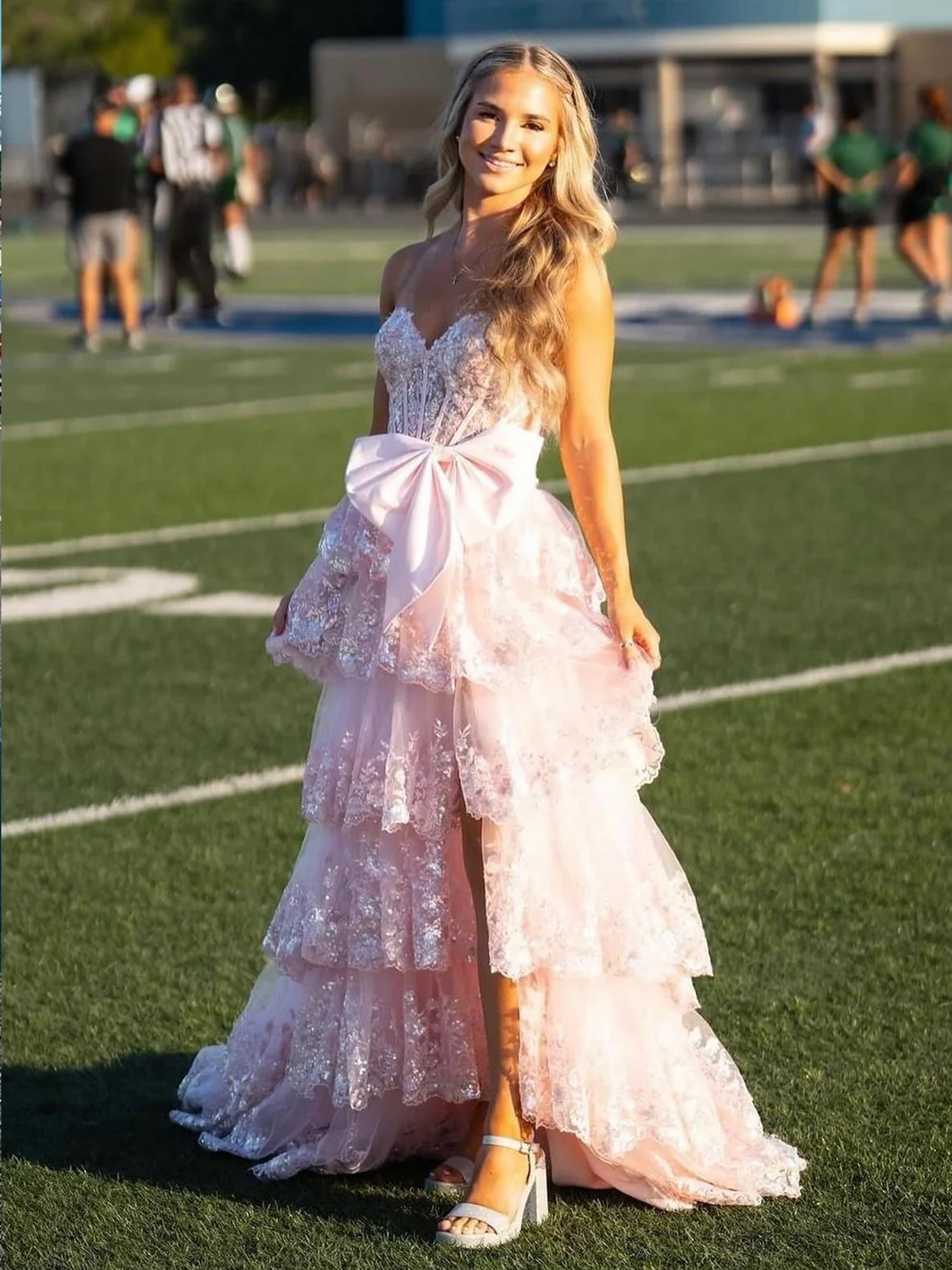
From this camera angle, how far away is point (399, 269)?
4.53m

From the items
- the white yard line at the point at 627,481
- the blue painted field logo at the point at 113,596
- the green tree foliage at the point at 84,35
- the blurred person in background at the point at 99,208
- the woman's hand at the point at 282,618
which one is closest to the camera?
the woman's hand at the point at 282,618

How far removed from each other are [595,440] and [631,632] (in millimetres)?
327

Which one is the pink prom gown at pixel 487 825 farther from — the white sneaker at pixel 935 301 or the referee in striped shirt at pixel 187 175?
the referee in striped shirt at pixel 187 175

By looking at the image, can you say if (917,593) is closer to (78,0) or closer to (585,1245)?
(585,1245)

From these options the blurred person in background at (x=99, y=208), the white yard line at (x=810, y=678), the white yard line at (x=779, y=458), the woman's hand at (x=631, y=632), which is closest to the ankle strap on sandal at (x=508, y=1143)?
the woman's hand at (x=631, y=632)

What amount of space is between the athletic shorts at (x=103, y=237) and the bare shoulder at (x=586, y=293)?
18246 millimetres

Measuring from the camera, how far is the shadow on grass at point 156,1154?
445 cm

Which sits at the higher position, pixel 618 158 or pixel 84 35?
pixel 84 35

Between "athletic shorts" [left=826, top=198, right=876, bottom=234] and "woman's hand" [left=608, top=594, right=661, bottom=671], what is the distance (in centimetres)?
1913

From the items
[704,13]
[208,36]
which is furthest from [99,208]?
[208,36]

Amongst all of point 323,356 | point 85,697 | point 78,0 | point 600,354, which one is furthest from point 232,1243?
point 78,0

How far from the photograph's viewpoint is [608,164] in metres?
4.70

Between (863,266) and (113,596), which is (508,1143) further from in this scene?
(863,266)

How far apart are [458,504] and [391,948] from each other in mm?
747
